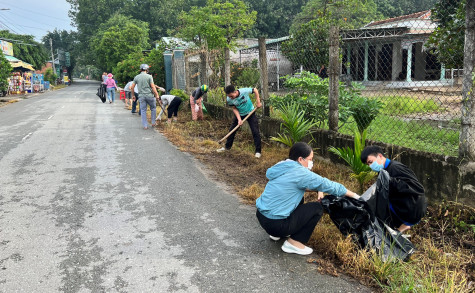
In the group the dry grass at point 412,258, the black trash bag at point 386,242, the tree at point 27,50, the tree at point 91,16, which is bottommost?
the dry grass at point 412,258

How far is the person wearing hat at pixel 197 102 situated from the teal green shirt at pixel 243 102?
9.78 feet

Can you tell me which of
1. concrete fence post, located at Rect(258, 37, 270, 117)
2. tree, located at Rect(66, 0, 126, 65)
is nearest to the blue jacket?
concrete fence post, located at Rect(258, 37, 270, 117)

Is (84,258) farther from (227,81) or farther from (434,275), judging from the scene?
(227,81)

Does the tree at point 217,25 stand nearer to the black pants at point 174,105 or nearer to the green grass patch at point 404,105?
the black pants at point 174,105

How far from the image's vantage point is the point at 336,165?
577 centimetres

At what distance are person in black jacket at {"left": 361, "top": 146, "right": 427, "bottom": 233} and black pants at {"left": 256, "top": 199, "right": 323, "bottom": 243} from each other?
670mm

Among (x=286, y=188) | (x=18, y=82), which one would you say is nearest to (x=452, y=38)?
(x=286, y=188)

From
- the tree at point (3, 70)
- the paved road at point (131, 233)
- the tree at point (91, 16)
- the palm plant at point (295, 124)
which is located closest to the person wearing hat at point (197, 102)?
the paved road at point (131, 233)

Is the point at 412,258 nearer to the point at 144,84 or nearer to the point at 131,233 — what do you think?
the point at 131,233

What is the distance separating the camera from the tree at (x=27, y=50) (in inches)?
1844

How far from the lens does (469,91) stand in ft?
12.7

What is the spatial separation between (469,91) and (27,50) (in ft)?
181

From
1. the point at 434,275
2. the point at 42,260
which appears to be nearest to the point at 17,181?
the point at 42,260

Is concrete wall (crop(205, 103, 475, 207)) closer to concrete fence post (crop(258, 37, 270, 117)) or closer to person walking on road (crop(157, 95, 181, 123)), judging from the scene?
concrete fence post (crop(258, 37, 270, 117))
